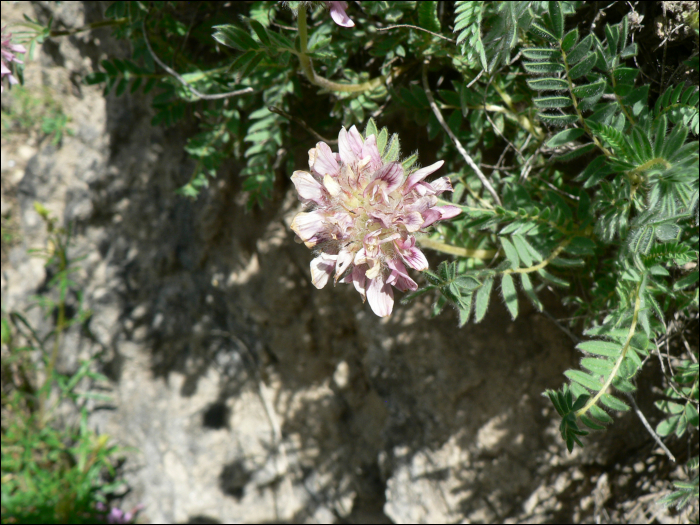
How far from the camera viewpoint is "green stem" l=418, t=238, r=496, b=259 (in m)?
1.43

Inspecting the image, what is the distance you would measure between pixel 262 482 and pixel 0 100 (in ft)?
10.3

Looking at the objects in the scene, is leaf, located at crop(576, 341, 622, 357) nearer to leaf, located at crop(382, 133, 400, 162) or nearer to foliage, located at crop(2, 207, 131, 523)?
leaf, located at crop(382, 133, 400, 162)

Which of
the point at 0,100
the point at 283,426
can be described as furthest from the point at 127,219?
the point at 283,426

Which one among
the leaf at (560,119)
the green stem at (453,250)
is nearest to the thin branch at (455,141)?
the green stem at (453,250)

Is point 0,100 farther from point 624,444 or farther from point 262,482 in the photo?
point 624,444

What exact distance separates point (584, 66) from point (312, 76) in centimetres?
76

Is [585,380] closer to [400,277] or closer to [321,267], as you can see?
[400,277]

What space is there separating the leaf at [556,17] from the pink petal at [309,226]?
2.48 ft

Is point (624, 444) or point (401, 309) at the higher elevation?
point (401, 309)

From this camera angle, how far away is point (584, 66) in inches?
50.5

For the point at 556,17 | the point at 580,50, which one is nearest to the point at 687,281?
the point at 580,50

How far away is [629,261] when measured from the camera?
1391mm

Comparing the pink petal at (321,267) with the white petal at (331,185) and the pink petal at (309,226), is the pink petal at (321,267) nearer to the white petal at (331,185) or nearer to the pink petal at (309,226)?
the pink petal at (309,226)

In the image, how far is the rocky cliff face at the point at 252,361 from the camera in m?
2.15
